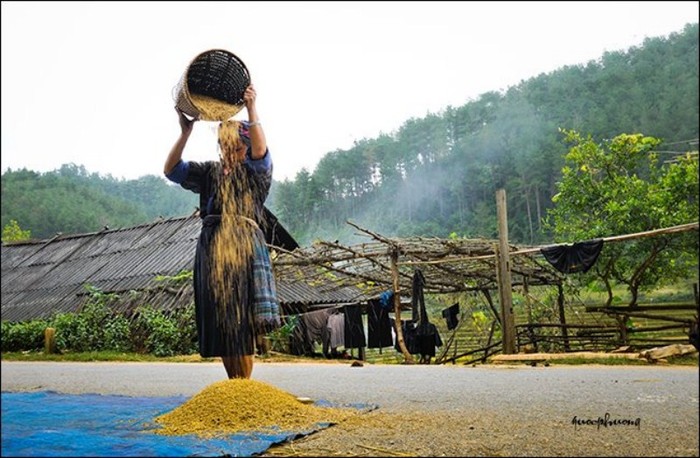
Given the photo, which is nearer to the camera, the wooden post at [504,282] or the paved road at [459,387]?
the paved road at [459,387]

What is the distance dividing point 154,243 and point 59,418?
6.44 m

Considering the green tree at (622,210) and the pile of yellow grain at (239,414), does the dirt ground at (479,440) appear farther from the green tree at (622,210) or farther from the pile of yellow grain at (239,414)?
the green tree at (622,210)

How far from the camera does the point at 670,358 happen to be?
4.48m

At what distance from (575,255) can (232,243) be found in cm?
388

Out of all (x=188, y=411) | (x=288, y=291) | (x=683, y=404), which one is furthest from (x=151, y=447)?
(x=288, y=291)

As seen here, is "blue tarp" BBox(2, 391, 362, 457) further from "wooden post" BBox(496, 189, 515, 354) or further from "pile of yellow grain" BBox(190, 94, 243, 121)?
"wooden post" BBox(496, 189, 515, 354)

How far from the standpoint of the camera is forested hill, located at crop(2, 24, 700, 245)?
7.67ft

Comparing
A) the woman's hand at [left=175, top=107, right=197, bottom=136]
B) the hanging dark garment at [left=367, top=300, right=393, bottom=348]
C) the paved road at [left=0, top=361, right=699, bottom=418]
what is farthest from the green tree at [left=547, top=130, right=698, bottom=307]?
the woman's hand at [left=175, top=107, right=197, bottom=136]

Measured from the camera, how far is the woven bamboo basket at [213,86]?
7.00ft

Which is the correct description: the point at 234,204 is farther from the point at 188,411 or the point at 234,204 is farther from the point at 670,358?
the point at 670,358

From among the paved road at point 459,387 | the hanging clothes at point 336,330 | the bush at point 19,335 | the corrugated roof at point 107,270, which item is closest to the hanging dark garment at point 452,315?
the hanging clothes at point 336,330

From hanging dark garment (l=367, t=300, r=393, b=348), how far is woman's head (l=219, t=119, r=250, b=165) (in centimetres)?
579

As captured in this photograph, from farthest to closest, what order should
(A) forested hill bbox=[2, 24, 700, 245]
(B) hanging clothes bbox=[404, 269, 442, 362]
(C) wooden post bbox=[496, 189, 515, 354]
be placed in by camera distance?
(B) hanging clothes bbox=[404, 269, 442, 362] → (C) wooden post bbox=[496, 189, 515, 354] → (A) forested hill bbox=[2, 24, 700, 245]

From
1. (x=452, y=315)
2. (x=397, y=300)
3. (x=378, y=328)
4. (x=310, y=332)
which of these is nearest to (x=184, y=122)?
(x=397, y=300)
